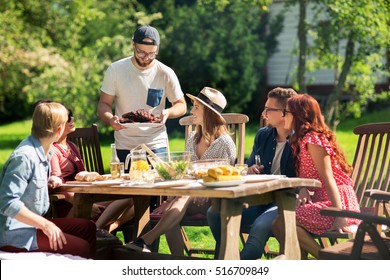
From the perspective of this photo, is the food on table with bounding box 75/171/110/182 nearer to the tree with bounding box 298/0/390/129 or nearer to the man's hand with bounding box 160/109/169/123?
the man's hand with bounding box 160/109/169/123

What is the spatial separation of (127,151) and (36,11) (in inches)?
694

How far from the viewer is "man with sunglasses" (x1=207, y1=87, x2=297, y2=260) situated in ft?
16.8

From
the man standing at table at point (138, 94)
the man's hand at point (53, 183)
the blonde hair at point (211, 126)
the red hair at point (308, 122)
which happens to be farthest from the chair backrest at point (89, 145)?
the red hair at point (308, 122)

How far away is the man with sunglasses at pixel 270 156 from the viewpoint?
201 inches

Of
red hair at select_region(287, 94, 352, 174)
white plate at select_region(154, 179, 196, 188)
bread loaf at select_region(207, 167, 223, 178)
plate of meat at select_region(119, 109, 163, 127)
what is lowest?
white plate at select_region(154, 179, 196, 188)

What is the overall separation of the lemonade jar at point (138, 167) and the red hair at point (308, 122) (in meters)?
1.03

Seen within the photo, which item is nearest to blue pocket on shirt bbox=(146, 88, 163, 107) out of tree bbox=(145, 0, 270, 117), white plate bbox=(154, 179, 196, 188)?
white plate bbox=(154, 179, 196, 188)

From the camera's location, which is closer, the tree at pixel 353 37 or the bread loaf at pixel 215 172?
the bread loaf at pixel 215 172

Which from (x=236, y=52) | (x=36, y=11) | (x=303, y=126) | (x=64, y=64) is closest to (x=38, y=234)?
(x=303, y=126)

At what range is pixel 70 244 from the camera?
468 cm

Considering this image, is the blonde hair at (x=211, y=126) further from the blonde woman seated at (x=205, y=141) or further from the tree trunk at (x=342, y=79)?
the tree trunk at (x=342, y=79)

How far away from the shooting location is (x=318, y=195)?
5.17 m

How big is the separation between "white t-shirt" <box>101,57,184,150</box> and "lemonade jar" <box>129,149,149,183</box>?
1.38m

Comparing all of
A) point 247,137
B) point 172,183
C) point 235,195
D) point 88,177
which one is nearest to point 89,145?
point 88,177
